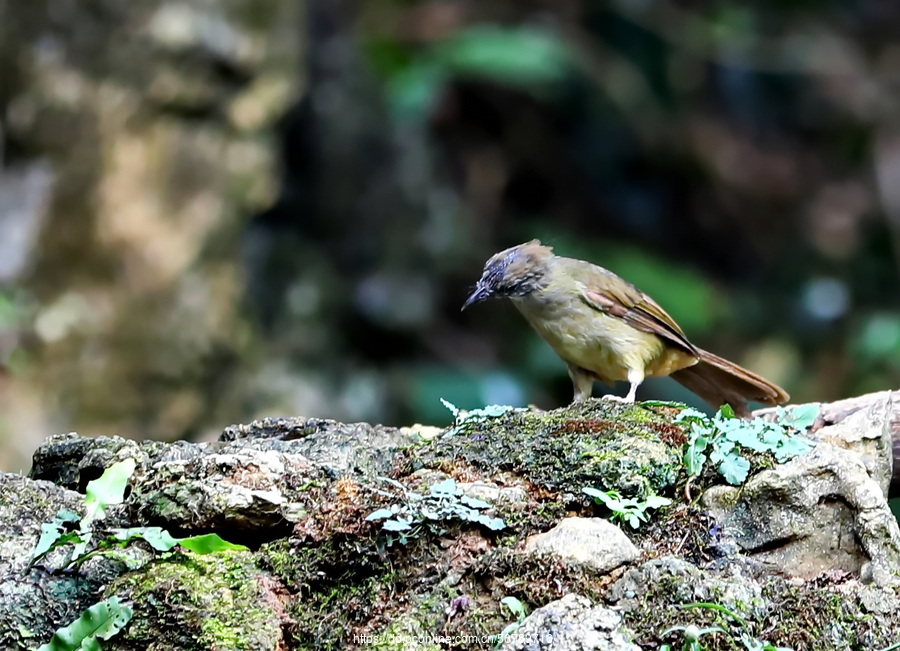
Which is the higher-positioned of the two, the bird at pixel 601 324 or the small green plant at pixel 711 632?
the bird at pixel 601 324

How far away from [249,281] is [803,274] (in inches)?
218

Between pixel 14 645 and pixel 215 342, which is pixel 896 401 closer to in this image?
pixel 14 645

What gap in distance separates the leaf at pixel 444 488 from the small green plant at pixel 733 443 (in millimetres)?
678

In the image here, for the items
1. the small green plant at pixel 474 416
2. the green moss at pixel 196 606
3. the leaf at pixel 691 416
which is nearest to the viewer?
the green moss at pixel 196 606

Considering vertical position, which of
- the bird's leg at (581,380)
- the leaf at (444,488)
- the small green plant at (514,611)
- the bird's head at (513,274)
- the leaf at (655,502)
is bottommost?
the small green plant at (514,611)

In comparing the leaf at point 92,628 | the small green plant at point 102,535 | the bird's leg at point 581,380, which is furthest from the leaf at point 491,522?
the bird's leg at point 581,380

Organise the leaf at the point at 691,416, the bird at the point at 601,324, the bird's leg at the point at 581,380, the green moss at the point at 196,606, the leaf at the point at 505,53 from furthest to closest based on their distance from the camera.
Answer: the leaf at the point at 505,53, the bird's leg at the point at 581,380, the bird at the point at 601,324, the leaf at the point at 691,416, the green moss at the point at 196,606

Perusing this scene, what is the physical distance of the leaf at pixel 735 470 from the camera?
3127 millimetres

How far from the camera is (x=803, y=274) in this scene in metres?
11.5

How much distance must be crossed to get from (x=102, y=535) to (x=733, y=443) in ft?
5.79

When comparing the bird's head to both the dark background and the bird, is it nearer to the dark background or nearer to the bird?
the bird

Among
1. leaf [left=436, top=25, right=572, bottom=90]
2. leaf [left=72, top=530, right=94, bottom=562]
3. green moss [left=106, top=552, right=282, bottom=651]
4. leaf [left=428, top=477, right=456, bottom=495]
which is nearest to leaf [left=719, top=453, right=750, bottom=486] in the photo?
leaf [left=428, top=477, right=456, bottom=495]

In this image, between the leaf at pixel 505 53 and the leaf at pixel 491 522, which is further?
the leaf at pixel 505 53

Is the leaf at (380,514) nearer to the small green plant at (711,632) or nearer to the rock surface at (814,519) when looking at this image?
the small green plant at (711,632)
